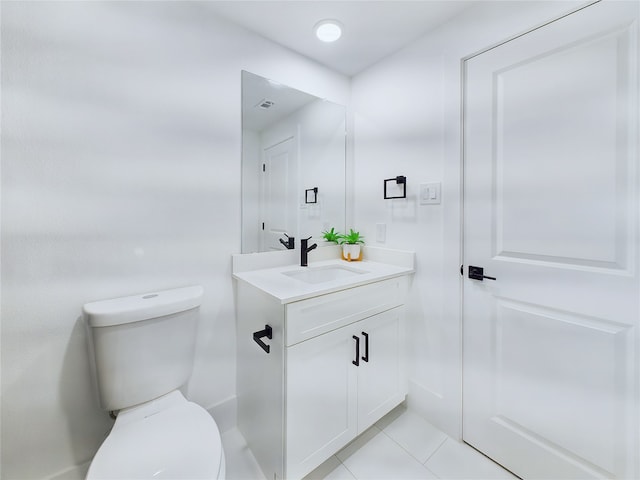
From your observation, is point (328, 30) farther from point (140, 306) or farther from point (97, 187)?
point (140, 306)

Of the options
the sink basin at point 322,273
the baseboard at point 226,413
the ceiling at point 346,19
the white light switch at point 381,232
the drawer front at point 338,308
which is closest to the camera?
the drawer front at point 338,308

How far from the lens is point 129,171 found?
1.14 m

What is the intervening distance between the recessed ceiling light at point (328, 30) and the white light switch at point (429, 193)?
94cm

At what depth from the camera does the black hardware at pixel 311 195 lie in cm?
175

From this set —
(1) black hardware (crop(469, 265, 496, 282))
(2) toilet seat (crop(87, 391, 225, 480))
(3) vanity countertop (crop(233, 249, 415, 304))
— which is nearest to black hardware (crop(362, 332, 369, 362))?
(3) vanity countertop (crop(233, 249, 415, 304))

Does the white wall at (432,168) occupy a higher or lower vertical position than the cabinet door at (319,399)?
higher

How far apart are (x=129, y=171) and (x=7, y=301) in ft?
2.02

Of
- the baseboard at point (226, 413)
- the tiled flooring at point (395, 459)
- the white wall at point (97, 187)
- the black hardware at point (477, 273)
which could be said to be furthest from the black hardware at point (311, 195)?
the tiled flooring at point (395, 459)

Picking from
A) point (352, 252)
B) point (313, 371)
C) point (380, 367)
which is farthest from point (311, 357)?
point (352, 252)

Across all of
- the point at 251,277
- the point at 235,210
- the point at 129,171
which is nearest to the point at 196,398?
the point at 251,277

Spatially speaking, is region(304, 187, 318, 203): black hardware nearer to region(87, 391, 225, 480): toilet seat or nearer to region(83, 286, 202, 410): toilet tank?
region(83, 286, 202, 410): toilet tank

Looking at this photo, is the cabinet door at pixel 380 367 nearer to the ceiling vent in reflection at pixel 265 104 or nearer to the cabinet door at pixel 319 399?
the cabinet door at pixel 319 399

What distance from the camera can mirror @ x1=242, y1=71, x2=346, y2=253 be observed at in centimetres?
147

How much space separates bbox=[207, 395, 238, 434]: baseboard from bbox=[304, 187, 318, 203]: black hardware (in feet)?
3.96
